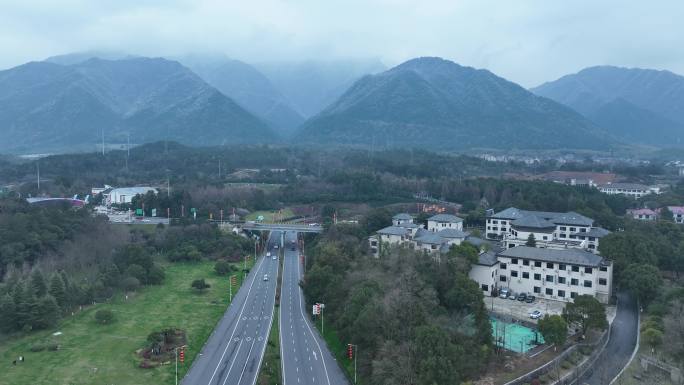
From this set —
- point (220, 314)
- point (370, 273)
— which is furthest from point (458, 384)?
point (220, 314)

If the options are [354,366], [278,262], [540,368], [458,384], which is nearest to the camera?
[458,384]

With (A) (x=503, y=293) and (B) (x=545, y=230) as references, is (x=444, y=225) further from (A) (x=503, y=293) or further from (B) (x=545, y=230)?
(A) (x=503, y=293)

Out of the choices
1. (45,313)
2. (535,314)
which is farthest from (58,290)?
(535,314)

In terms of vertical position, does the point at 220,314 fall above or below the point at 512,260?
below

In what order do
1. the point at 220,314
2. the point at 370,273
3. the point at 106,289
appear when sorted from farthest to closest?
1. the point at 106,289
2. the point at 220,314
3. the point at 370,273

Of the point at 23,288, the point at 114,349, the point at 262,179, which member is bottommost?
the point at 114,349

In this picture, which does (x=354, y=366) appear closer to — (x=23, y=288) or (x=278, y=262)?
(x=23, y=288)

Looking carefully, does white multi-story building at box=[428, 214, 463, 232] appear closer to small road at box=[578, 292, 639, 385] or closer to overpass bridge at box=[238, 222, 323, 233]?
overpass bridge at box=[238, 222, 323, 233]

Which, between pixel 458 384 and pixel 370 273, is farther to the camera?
pixel 370 273
